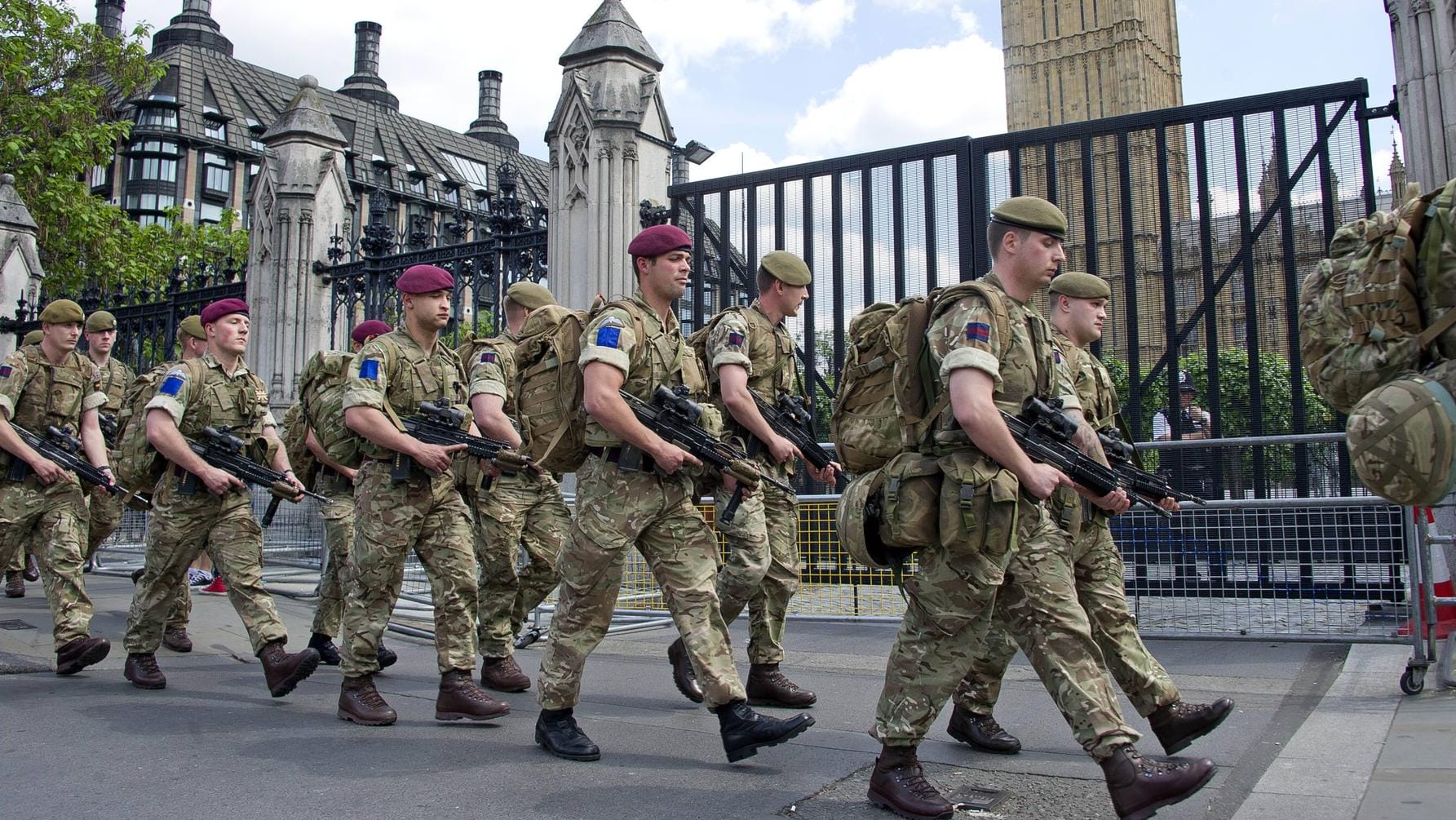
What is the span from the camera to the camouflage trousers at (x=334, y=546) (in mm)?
6820

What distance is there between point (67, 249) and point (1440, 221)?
22.1m

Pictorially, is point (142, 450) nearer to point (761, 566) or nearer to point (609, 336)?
point (609, 336)

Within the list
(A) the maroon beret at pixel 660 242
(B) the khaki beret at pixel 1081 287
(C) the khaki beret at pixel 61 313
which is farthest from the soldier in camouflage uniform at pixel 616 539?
(C) the khaki beret at pixel 61 313

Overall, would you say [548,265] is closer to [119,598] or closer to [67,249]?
[119,598]

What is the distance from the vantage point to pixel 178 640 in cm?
731

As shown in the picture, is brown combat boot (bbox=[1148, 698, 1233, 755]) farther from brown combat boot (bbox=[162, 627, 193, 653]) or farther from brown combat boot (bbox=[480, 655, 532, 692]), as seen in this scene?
brown combat boot (bbox=[162, 627, 193, 653])

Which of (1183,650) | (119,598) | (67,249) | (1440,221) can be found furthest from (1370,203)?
(67,249)

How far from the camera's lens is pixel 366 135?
59.3 m

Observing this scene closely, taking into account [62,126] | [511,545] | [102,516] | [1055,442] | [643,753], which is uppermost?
[62,126]

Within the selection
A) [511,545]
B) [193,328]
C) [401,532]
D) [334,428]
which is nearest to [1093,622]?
[401,532]

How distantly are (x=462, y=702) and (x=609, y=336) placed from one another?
1.85 m

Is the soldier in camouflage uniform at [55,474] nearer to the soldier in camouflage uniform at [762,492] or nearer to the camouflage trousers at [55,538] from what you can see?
the camouflage trousers at [55,538]

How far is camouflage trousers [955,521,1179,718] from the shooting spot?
3.96 metres

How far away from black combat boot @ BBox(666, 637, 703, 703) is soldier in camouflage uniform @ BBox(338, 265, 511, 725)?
101 cm
